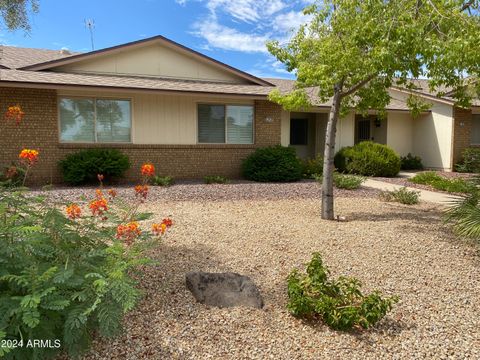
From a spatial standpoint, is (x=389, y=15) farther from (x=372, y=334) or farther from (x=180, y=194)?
(x=180, y=194)

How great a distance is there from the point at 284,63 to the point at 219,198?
365 centimetres

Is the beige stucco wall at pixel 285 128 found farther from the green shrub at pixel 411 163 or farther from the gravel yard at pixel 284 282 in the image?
the gravel yard at pixel 284 282

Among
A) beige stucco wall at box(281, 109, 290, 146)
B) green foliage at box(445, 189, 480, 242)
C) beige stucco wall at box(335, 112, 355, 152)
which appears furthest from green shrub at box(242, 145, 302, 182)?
green foliage at box(445, 189, 480, 242)

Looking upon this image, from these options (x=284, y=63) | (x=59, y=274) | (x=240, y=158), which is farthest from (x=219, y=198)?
(x=59, y=274)

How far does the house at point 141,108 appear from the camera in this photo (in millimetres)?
11516

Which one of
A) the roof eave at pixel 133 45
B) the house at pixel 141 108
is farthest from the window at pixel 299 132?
the roof eave at pixel 133 45

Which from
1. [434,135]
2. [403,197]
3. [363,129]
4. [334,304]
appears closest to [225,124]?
[403,197]

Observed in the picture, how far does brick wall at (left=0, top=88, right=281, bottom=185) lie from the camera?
448 inches

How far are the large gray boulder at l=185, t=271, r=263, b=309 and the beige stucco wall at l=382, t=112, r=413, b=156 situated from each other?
55.3ft

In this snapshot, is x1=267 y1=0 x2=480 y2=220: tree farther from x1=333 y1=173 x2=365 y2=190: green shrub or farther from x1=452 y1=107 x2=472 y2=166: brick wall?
x1=452 y1=107 x2=472 y2=166: brick wall

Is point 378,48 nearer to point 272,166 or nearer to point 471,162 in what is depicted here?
point 272,166

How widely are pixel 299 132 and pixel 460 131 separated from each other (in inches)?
296

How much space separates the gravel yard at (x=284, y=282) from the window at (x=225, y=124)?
18.1 feet

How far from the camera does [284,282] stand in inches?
178
